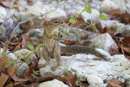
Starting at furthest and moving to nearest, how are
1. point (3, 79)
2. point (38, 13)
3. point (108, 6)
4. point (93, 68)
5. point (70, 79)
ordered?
point (108, 6) < point (38, 13) < point (93, 68) < point (70, 79) < point (3, 79)

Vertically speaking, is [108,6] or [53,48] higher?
[108,6]

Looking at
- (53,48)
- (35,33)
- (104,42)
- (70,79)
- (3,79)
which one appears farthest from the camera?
(35,33)

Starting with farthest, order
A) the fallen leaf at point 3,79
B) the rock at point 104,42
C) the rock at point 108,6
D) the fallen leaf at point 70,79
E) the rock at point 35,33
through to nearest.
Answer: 1. the rock at point 108,6
2. the rock at point 35,33
3. the rock at point 104,42
4. the fallen leaf at point 70,79
5. the fallen leaf at point 3,79

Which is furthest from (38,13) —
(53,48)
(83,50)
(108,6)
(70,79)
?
(70,79)

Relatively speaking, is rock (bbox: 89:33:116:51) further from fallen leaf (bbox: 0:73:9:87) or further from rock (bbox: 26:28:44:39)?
fallen leaf (bbox: 0:73:9:87)

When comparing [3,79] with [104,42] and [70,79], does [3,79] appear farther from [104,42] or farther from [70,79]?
[104,42]

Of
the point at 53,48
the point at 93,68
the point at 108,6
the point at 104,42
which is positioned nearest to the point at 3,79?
the point at 53,48

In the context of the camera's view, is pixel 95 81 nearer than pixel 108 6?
Yes

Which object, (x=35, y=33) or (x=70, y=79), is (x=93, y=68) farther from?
(x=35, y=33)

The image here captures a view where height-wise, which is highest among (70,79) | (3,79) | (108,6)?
(108,6)

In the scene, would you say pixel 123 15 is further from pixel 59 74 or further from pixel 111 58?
pixel 59 74

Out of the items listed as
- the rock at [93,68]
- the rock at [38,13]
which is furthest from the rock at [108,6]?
the rock at [93,68]

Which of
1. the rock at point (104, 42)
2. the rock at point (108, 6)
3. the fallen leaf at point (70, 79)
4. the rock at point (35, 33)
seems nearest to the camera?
the fallen leaf at point (70, 79)

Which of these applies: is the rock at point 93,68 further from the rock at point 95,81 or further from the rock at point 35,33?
the rock at point 35,33
